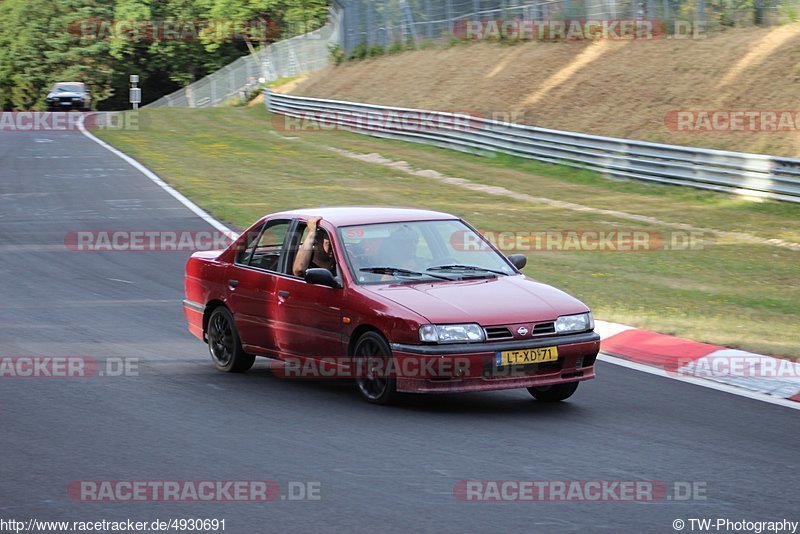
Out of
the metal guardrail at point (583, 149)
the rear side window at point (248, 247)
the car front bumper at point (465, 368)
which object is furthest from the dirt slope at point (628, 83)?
the car front bumper at point (465, 368)

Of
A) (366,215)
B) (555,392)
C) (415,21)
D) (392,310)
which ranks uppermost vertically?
(366,215)

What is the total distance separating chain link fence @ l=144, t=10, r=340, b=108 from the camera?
63312 millimetres

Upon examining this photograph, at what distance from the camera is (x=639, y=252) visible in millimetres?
18594

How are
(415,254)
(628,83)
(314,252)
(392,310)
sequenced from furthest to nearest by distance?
(628,83)
(314,252)
(415,254)
(392,310)

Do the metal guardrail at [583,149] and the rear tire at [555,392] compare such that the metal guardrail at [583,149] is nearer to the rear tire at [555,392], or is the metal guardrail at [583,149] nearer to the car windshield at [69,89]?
the rear tire at [555,392]

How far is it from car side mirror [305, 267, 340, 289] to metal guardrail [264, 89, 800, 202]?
15.7m

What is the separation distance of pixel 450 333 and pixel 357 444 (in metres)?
1.19

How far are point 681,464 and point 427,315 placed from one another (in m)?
2.10

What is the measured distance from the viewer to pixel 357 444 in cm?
758

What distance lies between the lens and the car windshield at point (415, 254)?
30.2 ft

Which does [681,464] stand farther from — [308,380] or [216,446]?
[308,380]

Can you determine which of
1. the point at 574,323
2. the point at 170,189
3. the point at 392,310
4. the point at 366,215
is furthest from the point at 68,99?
the point at 574,323

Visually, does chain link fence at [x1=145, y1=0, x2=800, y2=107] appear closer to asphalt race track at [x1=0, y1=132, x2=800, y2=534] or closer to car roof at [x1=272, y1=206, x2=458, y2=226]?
car roof at [x1=272, y1=206, x2=458, y2=226]

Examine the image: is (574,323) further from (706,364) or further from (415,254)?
(706,364)
